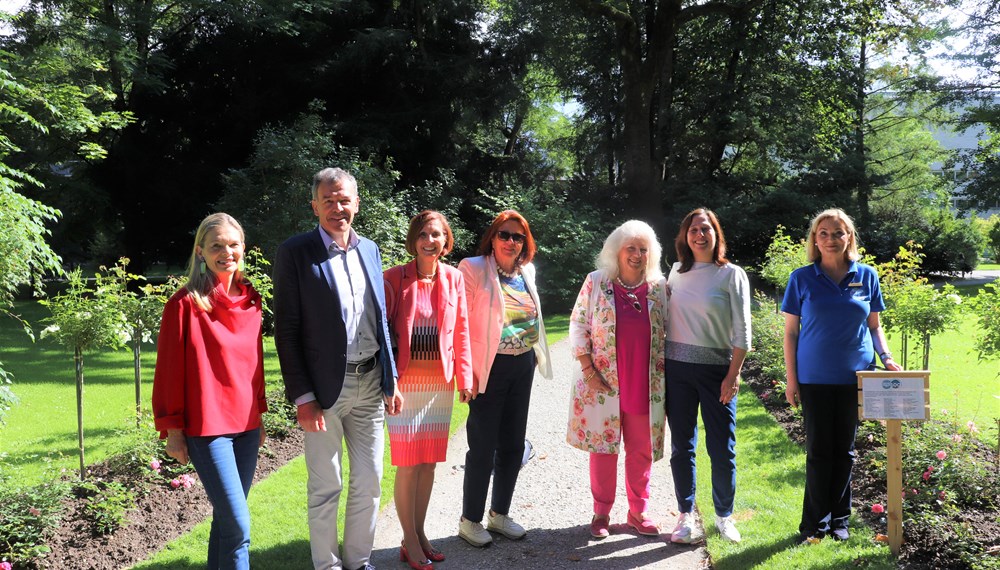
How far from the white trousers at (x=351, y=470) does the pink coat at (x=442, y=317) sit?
0.92 ft

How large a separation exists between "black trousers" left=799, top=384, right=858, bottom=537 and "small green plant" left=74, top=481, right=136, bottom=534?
4.16 metres

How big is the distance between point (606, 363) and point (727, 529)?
49.3 inches

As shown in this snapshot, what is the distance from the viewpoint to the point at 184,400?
3145 mm

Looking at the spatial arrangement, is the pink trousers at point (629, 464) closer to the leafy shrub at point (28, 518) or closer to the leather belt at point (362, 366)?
the leather belt at point (362, 366)

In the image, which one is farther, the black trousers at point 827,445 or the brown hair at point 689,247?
the brown hair at point 689,247

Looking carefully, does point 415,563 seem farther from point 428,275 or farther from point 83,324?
point 83,324

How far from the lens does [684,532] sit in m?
4.43

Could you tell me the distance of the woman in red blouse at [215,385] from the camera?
3.12m

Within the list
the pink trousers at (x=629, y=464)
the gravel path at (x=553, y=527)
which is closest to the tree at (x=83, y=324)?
the gravel path at (x=553, y=527)

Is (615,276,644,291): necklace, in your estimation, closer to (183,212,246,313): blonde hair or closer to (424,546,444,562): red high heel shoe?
(424,546,444,562): red high heel shoe

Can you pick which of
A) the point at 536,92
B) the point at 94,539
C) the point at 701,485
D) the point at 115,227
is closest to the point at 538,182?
the point at 536,92

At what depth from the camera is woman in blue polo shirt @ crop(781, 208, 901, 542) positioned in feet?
13.5

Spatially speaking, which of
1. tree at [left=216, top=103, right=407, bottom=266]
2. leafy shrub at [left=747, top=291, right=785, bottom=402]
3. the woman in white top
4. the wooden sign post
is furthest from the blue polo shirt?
tree at [left=216, top=103, right=407, bottom=266]

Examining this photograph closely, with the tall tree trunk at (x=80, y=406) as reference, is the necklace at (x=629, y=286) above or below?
above
